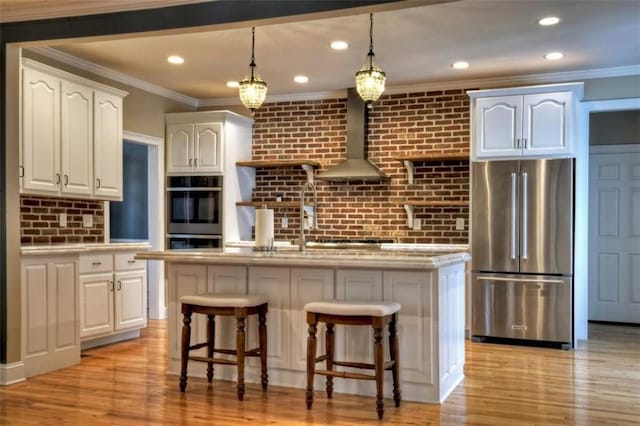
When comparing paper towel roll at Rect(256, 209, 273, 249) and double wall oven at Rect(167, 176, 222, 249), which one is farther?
double wall oven at Rect(167, 176, 222, 249)

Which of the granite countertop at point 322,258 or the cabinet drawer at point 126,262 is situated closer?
the granite countertop at point 322,258

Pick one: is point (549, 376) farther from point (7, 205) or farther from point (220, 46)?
point (7, 205)

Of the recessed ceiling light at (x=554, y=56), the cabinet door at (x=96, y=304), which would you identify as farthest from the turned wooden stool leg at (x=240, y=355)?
the recessed ceiling light at (x=554, y=56)

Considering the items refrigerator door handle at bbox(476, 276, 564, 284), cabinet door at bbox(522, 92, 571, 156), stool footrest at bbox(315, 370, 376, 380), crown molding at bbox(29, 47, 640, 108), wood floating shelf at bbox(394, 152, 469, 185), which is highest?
crown molding at bbox(29, 47, 640, 108)

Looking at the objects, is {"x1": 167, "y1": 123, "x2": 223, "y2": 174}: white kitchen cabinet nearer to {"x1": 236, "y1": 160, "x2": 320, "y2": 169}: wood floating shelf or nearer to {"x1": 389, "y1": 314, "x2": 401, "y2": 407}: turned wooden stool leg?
{"x1": 236, "y1": 160, "x2": 320, "y2": 169}: wood floating shelf

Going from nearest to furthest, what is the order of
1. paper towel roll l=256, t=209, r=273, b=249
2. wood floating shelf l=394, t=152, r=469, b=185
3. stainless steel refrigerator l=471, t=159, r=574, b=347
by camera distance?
paper towel roll l=256, t=209, r=273, b=249 < stainless steel refrigerator l=471, t=159, r=574, b=347 < wood floating shelf l=394, t=152, r=469, b=185

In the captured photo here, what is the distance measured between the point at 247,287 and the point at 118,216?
4.39m

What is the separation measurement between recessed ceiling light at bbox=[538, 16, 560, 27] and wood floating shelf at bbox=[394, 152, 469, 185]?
170 cm

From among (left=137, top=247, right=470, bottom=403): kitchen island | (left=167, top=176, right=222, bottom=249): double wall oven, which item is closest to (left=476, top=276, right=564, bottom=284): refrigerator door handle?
(left=137, top=247, right=470, bottom=403): kitchen island

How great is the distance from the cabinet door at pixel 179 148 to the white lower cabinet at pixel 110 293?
1.47 m

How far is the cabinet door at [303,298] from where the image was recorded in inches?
147

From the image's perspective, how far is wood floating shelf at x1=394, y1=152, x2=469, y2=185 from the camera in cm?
588

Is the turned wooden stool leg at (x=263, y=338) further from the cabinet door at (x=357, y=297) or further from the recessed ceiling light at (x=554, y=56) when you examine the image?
the recessed ceiling light at (x=554, y=56)

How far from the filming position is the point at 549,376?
421 cm
